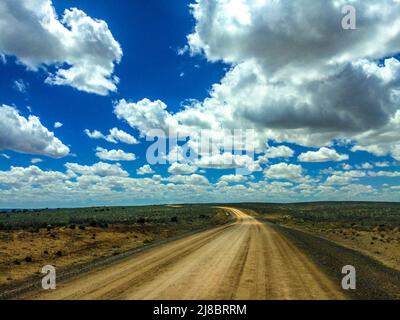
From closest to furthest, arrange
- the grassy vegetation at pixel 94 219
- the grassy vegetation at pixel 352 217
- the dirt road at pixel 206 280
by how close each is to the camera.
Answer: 1. the dirt road at pixel 206 280
2. the grassy vegetation at pixel 94 219
3. the grassy vegetation at pixel 352 217

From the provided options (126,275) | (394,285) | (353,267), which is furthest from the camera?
(353,267)

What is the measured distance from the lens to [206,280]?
11.4 metres

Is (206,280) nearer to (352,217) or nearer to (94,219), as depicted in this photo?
(94,219)

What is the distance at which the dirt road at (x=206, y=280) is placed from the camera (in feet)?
31.9

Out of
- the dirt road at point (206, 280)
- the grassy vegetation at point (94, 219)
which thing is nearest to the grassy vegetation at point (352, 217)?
the grassy vegetation at point (94, 219)

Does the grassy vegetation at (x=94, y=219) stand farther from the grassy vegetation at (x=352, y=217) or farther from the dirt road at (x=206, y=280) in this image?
the dirt road at (x=206, y=280)

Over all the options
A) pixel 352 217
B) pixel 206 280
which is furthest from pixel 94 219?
pixel 206 280

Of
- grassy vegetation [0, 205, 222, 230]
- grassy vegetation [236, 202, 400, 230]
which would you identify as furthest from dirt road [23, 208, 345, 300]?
grassy vegetation [236, 202, 400, 230]

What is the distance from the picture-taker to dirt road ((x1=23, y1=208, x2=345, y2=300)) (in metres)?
9.71

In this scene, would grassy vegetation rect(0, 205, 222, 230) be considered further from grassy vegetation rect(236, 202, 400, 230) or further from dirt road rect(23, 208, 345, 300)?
dirt road rect(23, 208, 345, 300)

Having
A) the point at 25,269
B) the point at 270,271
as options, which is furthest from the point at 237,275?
the point at 25,269
